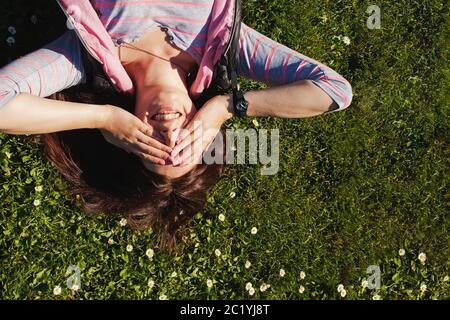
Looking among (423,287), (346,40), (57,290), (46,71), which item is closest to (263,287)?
(423,287)

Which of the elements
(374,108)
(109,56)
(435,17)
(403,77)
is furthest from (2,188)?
(435,17)

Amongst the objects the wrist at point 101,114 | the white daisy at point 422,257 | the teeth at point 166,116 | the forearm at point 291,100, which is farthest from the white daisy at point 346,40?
the wrist at point 101,114

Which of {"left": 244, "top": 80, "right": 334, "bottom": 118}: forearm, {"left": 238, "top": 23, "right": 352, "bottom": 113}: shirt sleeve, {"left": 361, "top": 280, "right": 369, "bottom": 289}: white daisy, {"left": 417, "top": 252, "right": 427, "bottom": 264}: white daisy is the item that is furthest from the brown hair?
{"left": 417, "top": 252, "right": 427, "bottom": 264}: white daisy

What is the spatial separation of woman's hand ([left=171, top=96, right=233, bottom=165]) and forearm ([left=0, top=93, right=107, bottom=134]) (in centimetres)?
46

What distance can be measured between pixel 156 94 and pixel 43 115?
1.79ft

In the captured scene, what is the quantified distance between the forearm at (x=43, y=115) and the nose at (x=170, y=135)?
14.9 inches

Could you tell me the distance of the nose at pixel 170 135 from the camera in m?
2.66

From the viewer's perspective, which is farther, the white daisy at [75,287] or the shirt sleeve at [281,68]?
the white daisy at [75,287]

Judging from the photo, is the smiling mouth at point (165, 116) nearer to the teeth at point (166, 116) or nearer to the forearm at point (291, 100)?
the teeth at point (166, 116)

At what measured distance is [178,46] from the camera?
296 cm

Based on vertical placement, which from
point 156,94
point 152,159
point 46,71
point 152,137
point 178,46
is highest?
point 178,46

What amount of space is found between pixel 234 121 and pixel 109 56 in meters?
1.18

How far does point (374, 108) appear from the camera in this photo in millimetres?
3941

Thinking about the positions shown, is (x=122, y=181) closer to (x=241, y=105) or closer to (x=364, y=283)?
(x=241, y=105)
